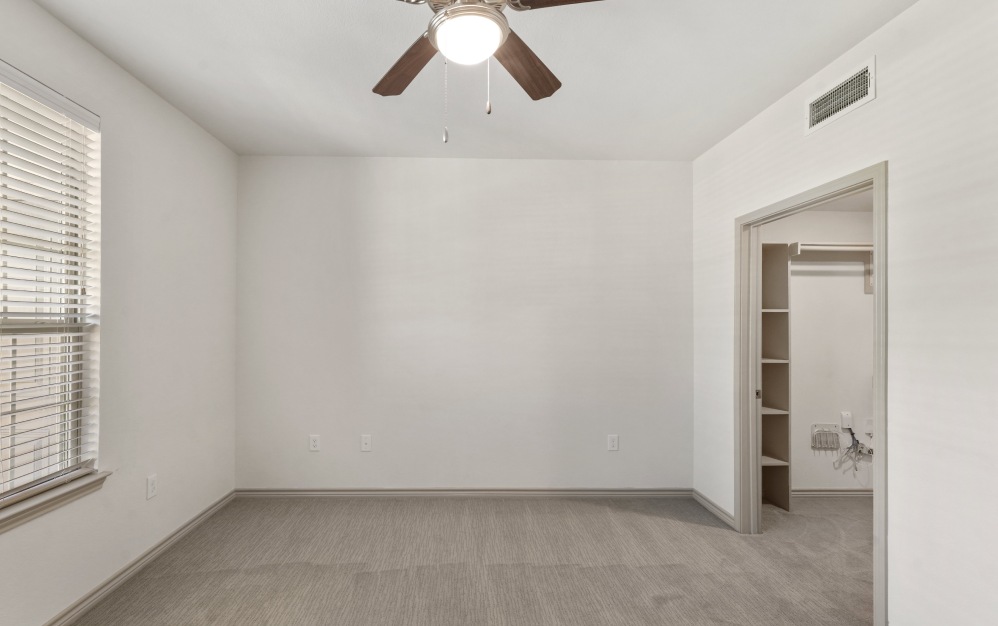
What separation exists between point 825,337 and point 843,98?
2.34 metres

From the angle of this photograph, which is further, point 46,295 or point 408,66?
point 46,295

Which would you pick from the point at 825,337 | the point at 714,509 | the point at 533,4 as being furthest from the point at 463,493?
the point at 533,4

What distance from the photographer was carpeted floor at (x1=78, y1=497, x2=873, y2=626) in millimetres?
2318

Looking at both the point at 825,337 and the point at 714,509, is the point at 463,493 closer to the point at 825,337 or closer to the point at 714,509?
the point at 714,509

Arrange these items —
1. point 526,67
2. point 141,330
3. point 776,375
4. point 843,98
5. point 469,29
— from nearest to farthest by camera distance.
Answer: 1. point 469,29
2. point 526,67
3. point 843,98
4. point 141,330
5. point 776,375

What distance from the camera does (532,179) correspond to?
3.89 metres

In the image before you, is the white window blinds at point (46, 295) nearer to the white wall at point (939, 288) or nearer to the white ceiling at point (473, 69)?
the white ceiling at point (473, 69)

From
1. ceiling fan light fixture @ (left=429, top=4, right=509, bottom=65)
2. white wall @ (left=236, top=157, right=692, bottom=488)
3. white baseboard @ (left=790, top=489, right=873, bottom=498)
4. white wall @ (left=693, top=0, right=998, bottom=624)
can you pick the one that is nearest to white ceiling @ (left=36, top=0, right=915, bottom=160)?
white wall @ (left=693, top=0, right=998, bottom=624)

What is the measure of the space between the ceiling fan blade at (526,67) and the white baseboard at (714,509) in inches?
115

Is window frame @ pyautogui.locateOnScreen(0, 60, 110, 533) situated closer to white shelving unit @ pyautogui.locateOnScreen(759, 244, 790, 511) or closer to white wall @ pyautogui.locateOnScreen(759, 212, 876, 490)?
white shelving unit @ pyautogui.locateOnScreen(759, 244, 790, 511)

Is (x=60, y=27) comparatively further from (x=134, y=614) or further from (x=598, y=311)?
(x=598, y=311)

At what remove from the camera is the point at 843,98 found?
7.68 feet

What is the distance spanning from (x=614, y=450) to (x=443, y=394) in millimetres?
1394

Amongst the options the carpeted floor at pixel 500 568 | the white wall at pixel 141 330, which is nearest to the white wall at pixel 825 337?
the carpeted floor at pixel 500 568
